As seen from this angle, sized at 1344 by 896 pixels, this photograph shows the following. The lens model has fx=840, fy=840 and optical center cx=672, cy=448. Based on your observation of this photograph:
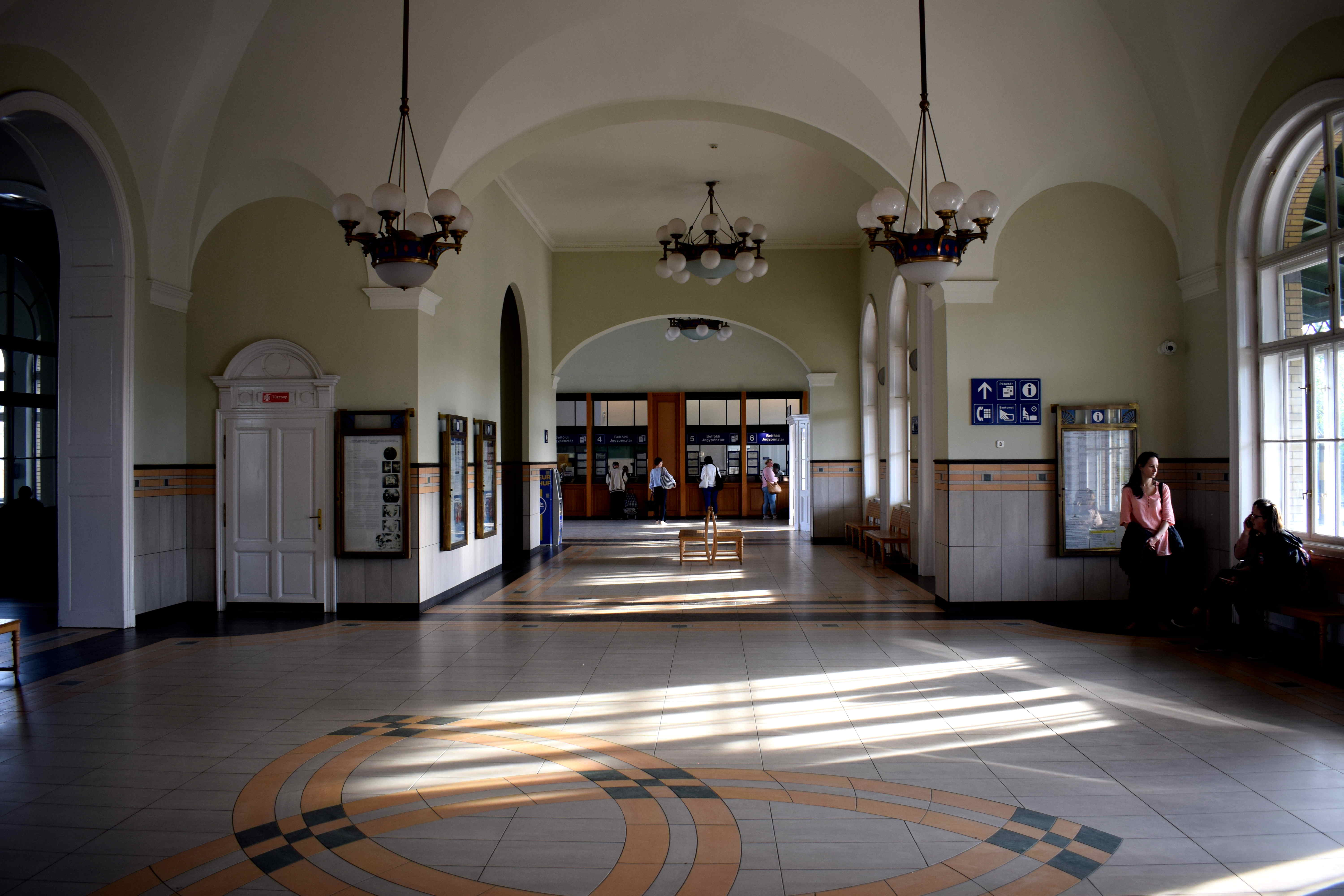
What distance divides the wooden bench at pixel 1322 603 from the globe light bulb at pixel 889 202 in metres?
3.58

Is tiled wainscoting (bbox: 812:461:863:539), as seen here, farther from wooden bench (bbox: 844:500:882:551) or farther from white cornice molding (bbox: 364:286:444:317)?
A: white cornice molding (bbox: 364:286:444:317)

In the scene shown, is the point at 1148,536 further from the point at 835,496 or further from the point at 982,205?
the point at 835,496

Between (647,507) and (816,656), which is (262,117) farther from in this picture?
(647,507)

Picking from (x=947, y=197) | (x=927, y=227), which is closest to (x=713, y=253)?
(x=927, y=227)

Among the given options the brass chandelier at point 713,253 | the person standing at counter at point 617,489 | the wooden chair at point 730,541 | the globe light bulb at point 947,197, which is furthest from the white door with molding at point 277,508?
the person standing at counter at point 617,489

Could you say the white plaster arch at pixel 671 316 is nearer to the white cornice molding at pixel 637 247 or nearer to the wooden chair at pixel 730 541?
the white cornice molding at pixel 637 247

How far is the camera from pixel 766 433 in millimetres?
18438

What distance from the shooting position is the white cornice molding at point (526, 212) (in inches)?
406

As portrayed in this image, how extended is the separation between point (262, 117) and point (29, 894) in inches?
255

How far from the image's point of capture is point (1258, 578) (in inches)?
219

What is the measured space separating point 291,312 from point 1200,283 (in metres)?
7.95

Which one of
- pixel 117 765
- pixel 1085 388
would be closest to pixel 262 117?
pixel 117 765

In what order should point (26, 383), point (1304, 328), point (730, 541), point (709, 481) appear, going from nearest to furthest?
point (1304, 328), point (26, 383), point (730, 541), point (709, 481)

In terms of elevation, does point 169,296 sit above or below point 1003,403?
above
